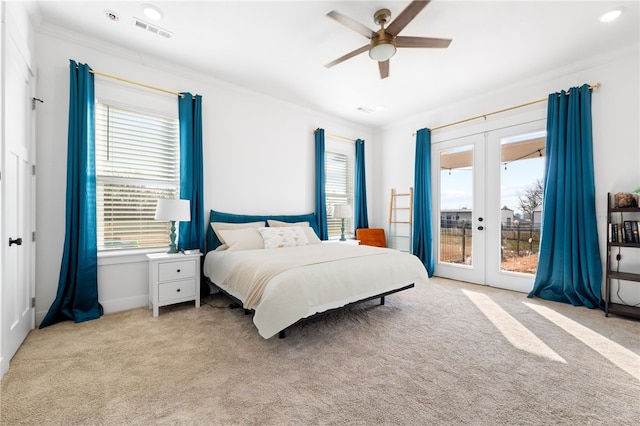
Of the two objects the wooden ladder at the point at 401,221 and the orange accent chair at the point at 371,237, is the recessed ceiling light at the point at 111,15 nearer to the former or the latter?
the orange accent chair at the point at 371,237

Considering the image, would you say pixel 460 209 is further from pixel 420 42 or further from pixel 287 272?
pixel 287 272

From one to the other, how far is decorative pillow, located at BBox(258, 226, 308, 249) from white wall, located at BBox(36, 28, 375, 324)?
679mm

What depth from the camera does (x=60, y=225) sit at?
2.74 metres

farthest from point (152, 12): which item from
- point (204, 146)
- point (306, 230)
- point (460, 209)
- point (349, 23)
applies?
point (460, 209)

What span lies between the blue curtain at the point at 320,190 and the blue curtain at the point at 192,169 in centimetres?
192

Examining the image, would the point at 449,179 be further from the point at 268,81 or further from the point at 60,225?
the point at 60,225

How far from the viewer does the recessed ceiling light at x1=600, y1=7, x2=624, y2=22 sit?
95.4 inches

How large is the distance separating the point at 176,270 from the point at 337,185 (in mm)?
3221

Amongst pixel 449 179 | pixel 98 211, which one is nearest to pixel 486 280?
pixel 449 179

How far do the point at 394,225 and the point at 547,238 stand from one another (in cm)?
A: 242

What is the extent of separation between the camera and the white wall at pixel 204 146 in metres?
2.68

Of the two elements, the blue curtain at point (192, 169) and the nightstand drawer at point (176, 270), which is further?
the blue curtain at point (192, 169)

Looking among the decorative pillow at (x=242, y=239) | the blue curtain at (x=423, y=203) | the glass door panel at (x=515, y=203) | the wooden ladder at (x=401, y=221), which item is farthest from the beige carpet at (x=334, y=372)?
the wooden ladder at (x=401, y=221)

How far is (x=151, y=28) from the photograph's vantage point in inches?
106
